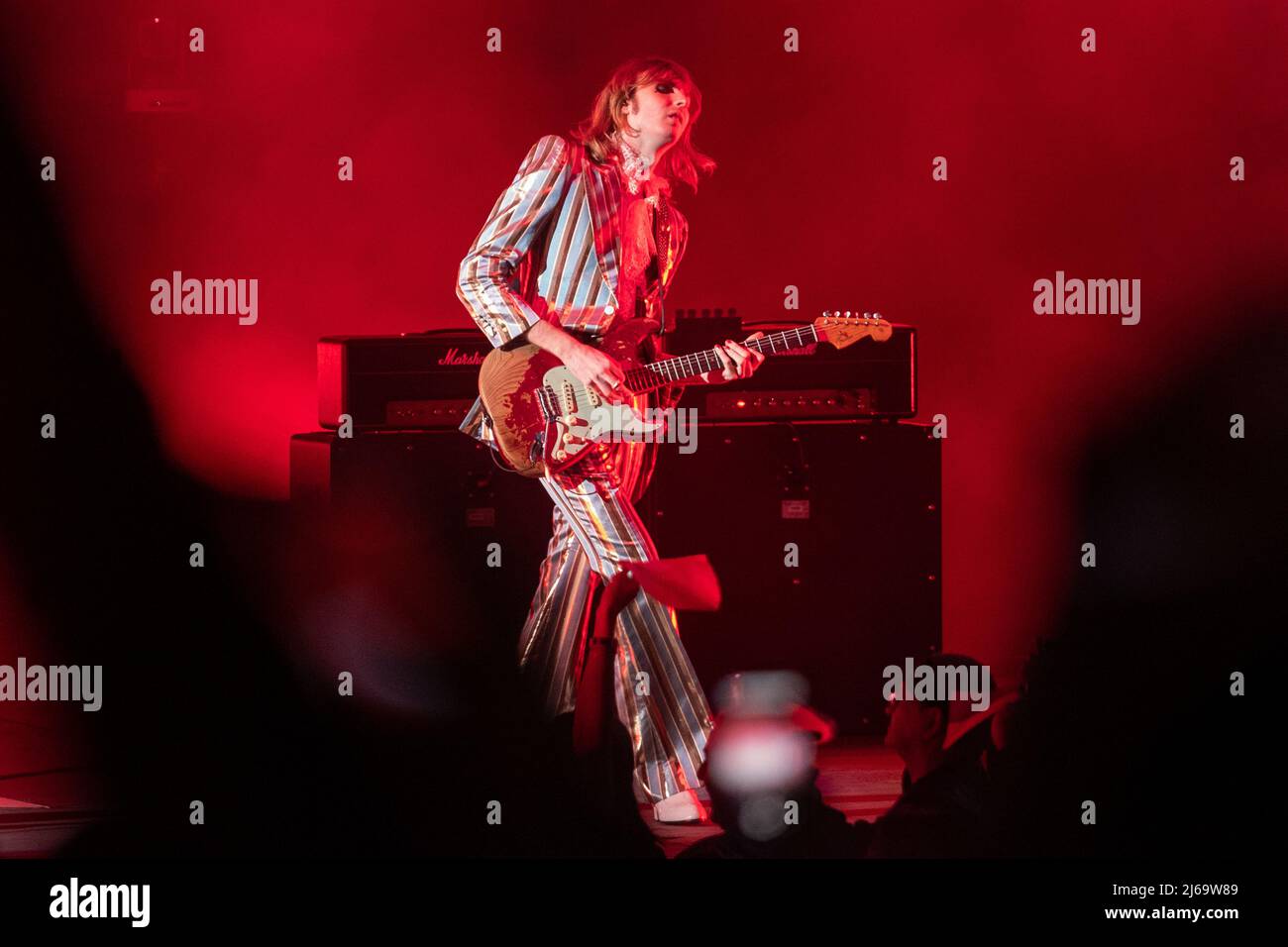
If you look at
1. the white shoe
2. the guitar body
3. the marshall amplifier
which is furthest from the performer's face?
the white shoe

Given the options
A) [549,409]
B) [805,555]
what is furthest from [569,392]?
[805,555]

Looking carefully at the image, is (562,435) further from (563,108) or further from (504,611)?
(563,108)

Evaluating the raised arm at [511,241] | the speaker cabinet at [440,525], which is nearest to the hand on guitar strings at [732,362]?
the raised arm at [511,241]

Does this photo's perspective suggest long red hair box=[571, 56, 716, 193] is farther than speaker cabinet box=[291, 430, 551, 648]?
No

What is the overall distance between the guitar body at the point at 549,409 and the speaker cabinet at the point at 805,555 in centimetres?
57

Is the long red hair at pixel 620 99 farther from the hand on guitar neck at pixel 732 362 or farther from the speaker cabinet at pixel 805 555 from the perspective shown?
the speaker cabinet at pixel 805 555

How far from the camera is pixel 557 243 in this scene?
373 centimetres

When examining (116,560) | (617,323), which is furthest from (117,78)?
(617,323)

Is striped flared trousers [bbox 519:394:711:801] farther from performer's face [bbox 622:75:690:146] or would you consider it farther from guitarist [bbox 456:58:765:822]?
performer's face [bbox 622:75:690:146]

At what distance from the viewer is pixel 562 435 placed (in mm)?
3691

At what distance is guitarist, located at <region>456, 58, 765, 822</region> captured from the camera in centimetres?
369

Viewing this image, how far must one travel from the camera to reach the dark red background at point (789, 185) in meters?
4.83

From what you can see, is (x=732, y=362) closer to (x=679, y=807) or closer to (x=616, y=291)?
(x=616, y=291)

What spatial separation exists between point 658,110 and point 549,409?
773 mm
